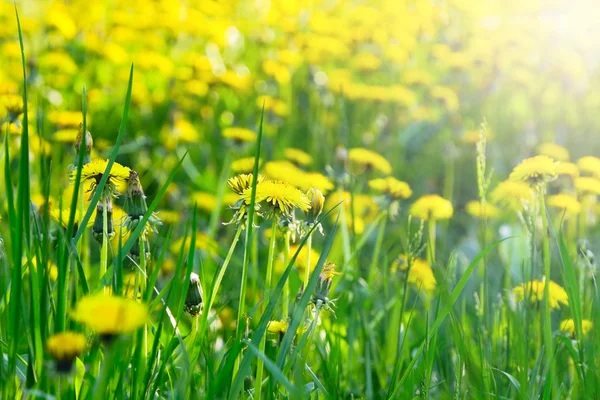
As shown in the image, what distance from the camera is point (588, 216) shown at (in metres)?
2.73

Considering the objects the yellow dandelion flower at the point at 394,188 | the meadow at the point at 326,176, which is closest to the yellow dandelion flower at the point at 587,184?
the meadow at the point at 326,176

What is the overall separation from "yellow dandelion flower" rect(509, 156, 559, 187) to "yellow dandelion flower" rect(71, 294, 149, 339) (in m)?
0.95

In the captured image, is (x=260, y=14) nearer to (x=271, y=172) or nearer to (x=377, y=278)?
(x=271, y=172)

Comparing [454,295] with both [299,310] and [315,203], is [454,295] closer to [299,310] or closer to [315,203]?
[299,310]

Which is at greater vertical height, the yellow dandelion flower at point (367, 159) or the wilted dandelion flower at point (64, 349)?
the yellow dandelion flower at point (367, 159)

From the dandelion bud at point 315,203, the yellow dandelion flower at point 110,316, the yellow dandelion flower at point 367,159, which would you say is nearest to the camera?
the yellow dandelion flower at point 110,316

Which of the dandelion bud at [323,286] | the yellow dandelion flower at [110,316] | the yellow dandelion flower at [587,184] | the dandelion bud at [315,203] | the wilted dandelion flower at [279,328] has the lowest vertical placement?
the wilted dandelion flower at [279,328]

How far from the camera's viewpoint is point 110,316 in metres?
0.64

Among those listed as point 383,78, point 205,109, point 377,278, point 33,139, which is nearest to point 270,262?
point 377,278

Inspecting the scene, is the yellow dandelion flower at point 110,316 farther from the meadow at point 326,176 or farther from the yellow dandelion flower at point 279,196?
the yellow dandelion flower at point 279,196

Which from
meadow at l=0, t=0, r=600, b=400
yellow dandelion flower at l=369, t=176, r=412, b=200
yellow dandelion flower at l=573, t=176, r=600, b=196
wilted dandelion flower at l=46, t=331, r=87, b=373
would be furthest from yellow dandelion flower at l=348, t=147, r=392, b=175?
wilted dandelion flower at l=46, t=331, r=87, b=373

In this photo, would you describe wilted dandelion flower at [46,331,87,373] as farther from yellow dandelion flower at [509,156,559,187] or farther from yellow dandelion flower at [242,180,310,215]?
yellow dandelion flower at [509,156,559,187]

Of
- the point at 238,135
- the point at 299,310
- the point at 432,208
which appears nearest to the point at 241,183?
the point at 299,310

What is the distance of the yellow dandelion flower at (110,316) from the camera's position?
0.64m
